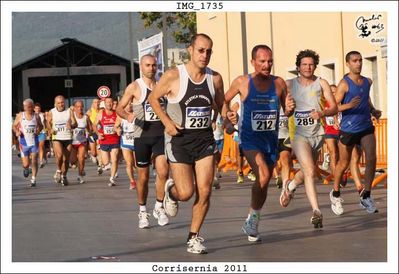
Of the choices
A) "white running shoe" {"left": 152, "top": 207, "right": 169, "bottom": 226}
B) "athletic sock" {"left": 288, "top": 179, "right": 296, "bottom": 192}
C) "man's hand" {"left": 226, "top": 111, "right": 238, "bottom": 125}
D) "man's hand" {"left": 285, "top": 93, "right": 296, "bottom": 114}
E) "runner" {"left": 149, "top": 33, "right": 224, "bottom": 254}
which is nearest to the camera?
"runner" {"left": 149, "top": 33, "right": 224, "bottom": 254}

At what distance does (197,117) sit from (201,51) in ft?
1.98

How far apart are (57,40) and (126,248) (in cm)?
6204

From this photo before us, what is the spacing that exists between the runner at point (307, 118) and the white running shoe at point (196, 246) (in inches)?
93.7

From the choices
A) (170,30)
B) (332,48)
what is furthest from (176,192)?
(170,30)

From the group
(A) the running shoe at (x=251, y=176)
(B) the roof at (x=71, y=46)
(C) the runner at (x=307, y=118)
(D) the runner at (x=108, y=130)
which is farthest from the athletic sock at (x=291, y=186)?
(B) the roof at (x=71, y=46)

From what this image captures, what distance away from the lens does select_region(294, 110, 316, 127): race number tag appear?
519 inches

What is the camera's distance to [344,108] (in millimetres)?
14414

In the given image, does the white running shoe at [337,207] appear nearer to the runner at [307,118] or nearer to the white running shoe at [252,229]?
the runner at [307,118]

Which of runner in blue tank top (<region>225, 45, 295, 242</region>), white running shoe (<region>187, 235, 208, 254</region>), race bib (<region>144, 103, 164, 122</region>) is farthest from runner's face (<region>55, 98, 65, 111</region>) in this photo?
white running shoe (<region>187, 235, 208, 254</region>)

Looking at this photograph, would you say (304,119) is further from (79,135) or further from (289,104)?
(79,135)

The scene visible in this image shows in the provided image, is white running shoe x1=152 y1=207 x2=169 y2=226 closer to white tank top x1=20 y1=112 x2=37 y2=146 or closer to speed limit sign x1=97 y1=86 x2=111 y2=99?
white tank top x1=20 y1=112 x2=37 y2=146

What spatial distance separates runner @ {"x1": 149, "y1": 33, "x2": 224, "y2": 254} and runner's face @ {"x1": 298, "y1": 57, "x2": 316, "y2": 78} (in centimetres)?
239

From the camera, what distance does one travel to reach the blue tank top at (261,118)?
1148 centimetres

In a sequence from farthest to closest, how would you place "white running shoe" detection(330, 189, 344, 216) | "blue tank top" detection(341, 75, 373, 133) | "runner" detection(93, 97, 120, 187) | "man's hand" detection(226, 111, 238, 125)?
"runner" detection(93, 97, 120, 187) → "blue tank top" detection(341, 75, 373, 133) → "white running shoe" detection(330, 189, 344, 216) → "man's hand" detection(226, 111, 238, 125)
